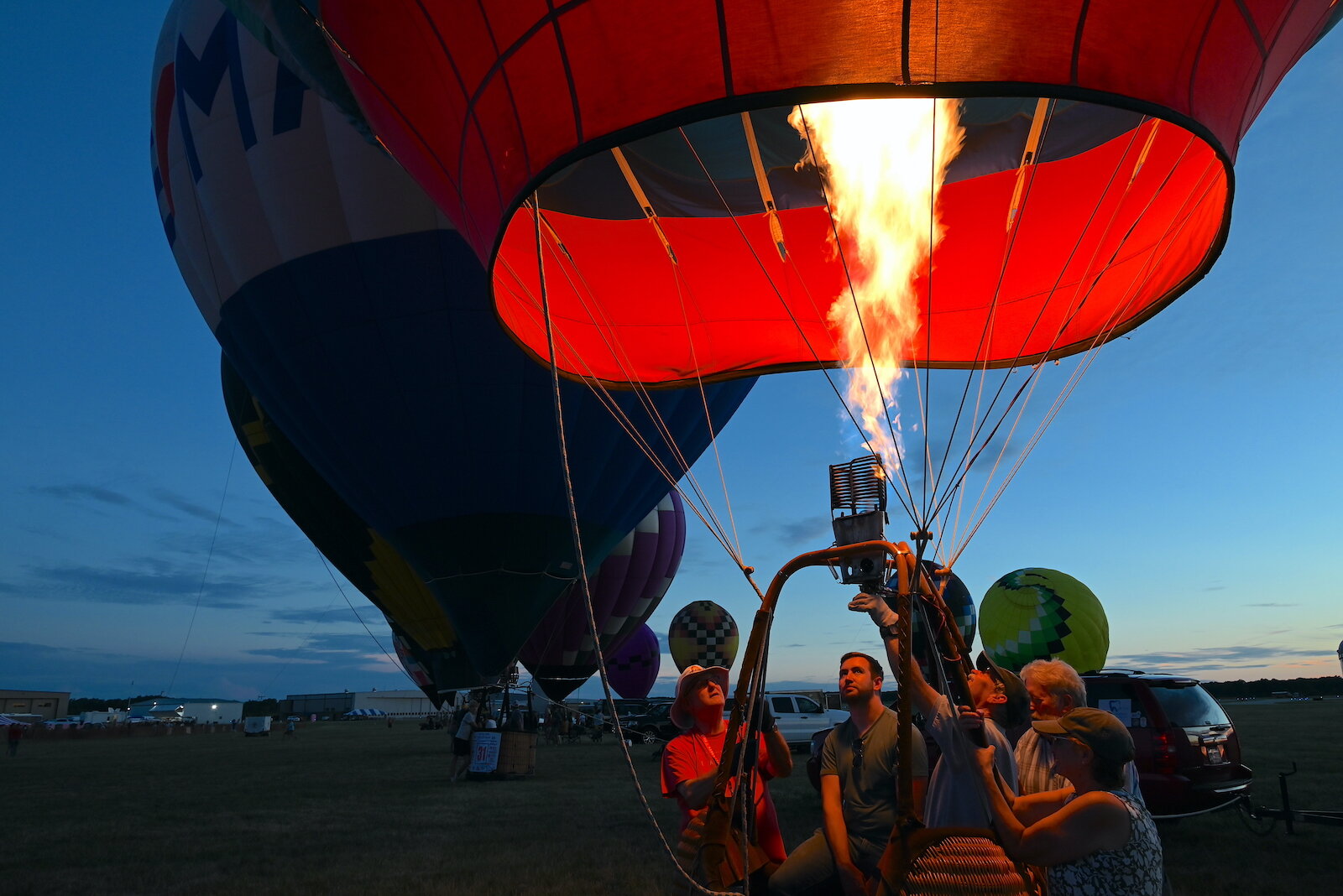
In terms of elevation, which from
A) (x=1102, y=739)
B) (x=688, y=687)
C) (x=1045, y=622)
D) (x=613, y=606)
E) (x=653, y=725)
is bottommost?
(x=1102, y=739)

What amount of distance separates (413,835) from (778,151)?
7.13 meters

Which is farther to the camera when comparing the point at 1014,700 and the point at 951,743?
the point at 1014,700

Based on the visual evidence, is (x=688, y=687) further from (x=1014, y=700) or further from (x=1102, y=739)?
(x=1102, y=739)

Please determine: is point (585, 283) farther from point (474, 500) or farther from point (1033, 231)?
point (474, 500)

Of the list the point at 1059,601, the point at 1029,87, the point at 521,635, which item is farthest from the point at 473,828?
the point at 1059,601

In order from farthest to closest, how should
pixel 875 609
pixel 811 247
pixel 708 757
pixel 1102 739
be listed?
pixel 811 247 → pixel 708 757 → pixel 875 609 → pixel 1102 739

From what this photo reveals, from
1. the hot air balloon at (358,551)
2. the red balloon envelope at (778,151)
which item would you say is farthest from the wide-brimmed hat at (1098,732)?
the hot air balloon at (358,551)

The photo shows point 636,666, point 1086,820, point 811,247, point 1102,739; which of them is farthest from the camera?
point 636,666

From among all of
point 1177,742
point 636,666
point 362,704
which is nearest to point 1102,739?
point 1177,742

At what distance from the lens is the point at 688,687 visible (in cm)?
368

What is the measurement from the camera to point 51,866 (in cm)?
710

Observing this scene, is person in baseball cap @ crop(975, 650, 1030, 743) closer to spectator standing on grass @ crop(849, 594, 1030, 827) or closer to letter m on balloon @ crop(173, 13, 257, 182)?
spectator standing on grass @ crop(849, 594, 1030, 827)

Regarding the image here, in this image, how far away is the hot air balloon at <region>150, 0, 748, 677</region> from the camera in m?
11.6

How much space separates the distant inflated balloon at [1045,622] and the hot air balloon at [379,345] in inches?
248
